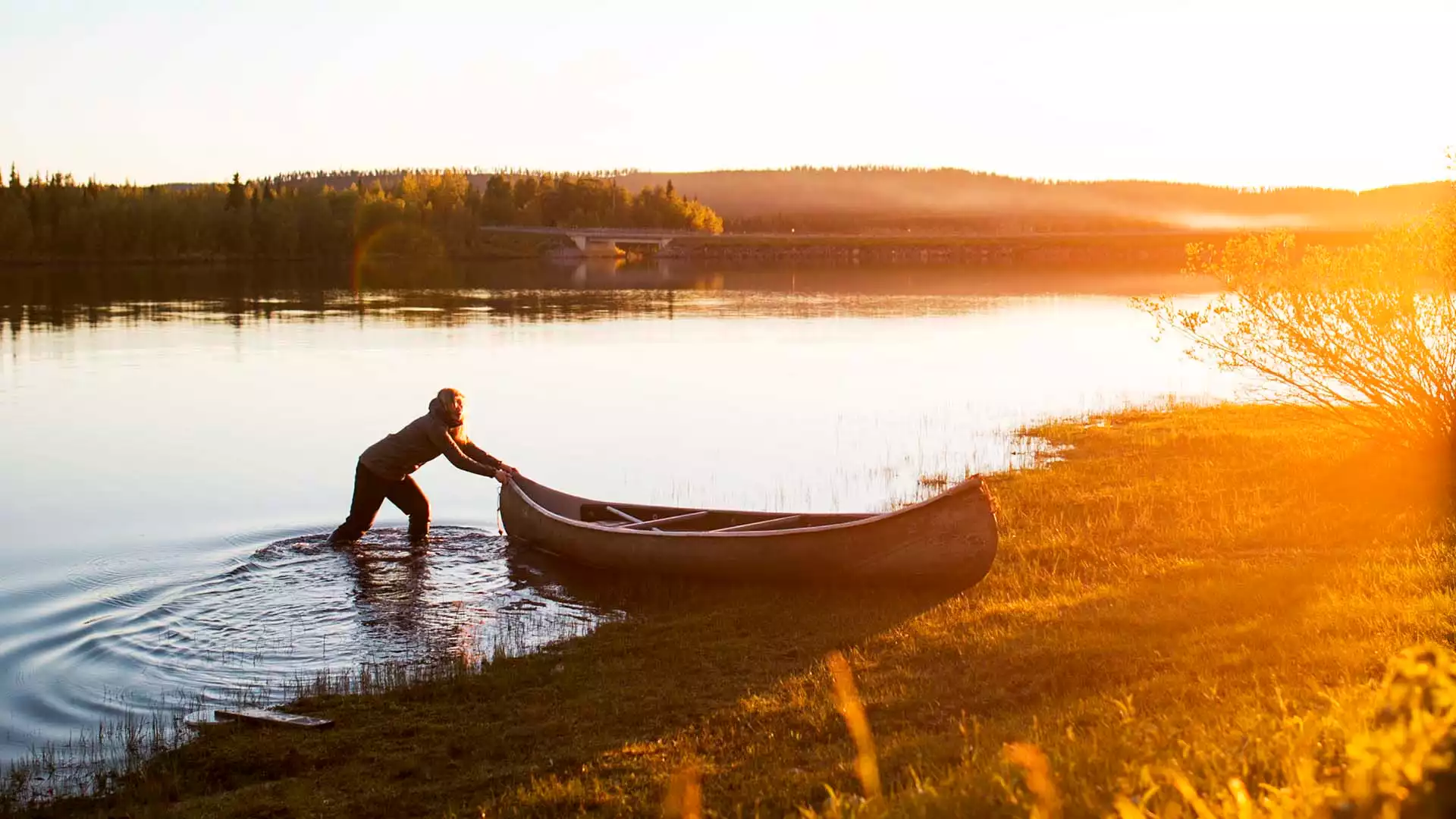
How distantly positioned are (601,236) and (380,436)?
6035 inches

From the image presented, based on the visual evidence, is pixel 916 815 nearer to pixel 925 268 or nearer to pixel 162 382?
pixel 162 382

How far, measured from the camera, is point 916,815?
569 cm

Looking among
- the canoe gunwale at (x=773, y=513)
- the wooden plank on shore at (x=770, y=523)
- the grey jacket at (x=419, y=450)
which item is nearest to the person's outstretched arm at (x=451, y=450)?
the grey jacket at (x=419, y=450)

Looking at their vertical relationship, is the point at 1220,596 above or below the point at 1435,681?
below

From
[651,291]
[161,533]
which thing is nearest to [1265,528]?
[161,533]

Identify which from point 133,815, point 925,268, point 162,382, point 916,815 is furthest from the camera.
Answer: point 925,268

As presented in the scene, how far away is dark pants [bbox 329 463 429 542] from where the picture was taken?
17.5 meters

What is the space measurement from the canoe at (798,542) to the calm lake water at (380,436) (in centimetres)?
77

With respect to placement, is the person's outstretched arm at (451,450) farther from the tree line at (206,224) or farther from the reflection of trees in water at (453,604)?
the tree line at (206,224)

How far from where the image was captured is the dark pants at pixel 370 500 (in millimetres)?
17453

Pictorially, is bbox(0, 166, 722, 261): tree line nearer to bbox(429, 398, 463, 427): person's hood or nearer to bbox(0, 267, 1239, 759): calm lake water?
bbox(0, 267, 1239, 759): calm lake water

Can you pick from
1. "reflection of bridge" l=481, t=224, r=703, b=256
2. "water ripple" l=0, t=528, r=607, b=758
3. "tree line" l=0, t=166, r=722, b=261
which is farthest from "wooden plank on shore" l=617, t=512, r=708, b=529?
"reflection of bridge" l=481, t=224, r=703, b=256

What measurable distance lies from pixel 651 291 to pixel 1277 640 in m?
82.6

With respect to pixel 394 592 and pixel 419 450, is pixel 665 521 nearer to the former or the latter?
pixel 394 592
